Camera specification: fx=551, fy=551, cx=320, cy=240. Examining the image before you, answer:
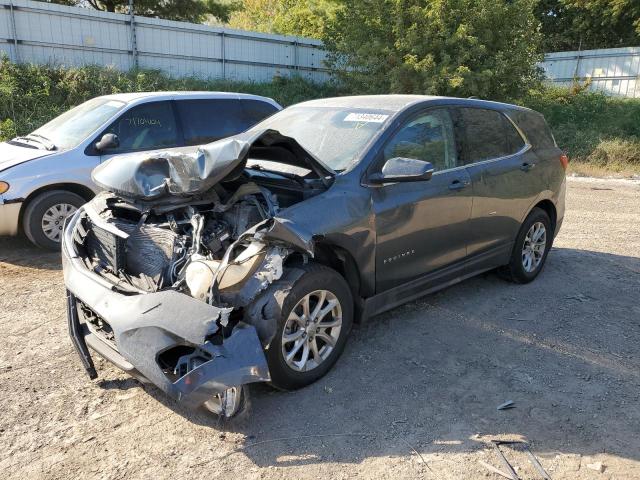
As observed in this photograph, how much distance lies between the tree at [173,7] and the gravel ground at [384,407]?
55.5ft

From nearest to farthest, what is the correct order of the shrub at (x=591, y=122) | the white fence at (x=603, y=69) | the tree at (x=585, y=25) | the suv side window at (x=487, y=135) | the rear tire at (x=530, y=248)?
1. the suv side window at (x=487, y=135)
2. the rear tire at (x=530, y=248)
3. the shrub at (x=591, y=122)
4. the white fence at (x=603, y=69)
5. the tree at (x=585, y=25)

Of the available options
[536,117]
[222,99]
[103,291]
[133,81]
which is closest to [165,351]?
[103,291]

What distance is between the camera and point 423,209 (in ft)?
14.0

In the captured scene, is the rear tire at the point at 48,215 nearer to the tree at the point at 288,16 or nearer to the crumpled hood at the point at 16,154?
the crumpled hood at the point at 16,154

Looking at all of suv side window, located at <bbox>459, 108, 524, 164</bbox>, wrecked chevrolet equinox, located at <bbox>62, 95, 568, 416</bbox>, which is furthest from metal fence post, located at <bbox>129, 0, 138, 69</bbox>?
suv side window, located at <bbox>459, 108, 524, 164</bbox>

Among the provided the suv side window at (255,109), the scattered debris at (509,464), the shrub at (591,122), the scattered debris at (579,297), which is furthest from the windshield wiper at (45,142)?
the shrub at (591,122)

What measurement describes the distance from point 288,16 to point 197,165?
1105 inches

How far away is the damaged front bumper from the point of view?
2830 mm

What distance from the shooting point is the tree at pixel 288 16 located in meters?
20.8

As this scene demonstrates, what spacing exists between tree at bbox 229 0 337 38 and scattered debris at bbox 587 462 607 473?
17.9m

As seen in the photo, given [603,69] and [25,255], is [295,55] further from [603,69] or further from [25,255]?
[25,255]

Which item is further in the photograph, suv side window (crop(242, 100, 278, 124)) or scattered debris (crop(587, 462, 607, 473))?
suv side window (crop(242, 100, 278, 124))

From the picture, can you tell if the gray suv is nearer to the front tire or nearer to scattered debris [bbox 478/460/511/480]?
the front tire

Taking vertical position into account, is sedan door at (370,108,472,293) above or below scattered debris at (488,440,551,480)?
above
